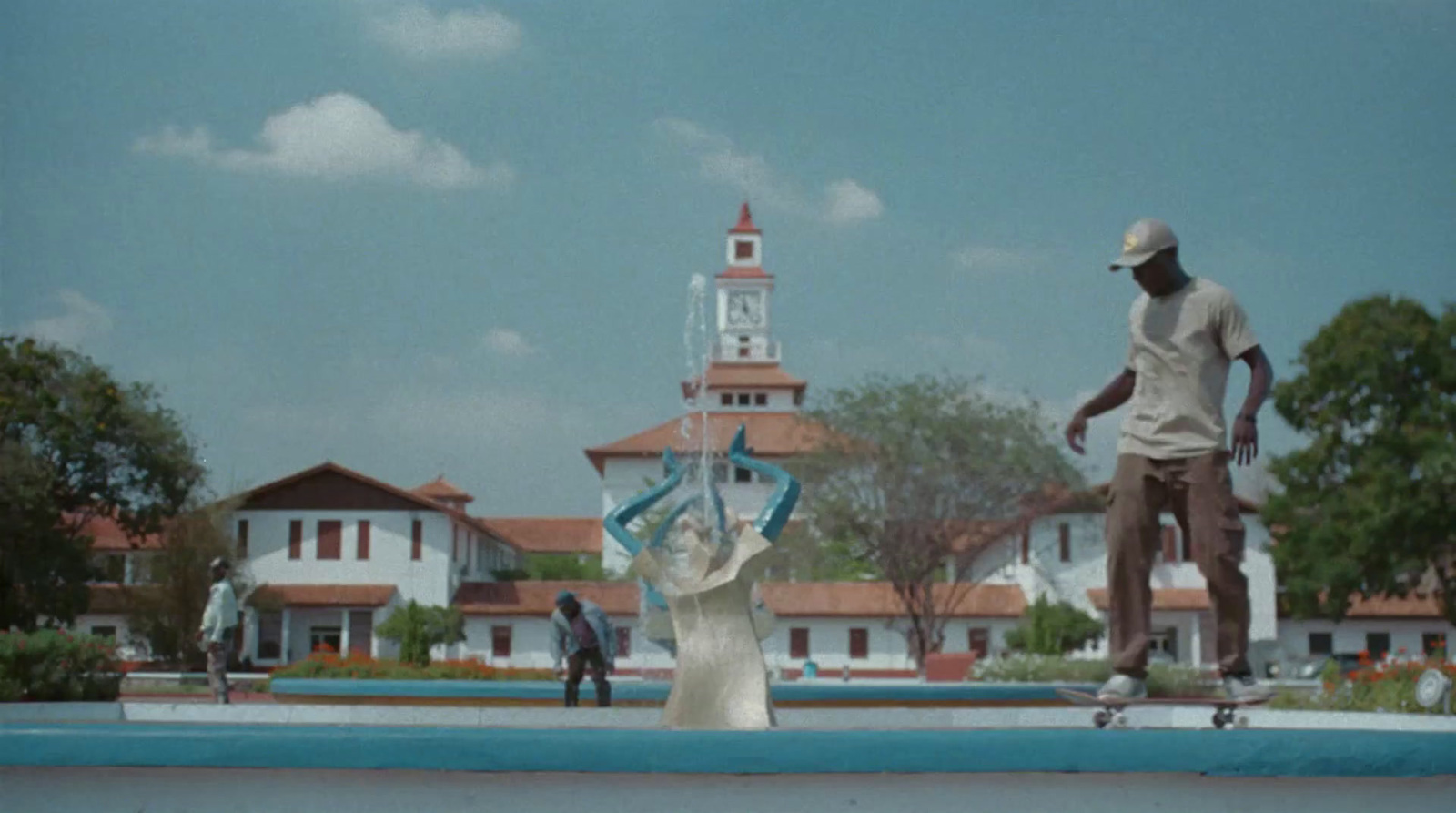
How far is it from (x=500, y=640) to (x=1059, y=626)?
20.2m

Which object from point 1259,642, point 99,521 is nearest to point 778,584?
point 1259,642

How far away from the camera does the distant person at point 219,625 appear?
13.9 m

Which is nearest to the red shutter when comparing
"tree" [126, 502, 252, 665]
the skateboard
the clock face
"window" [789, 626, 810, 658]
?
"window" [789, 626, 810, 658]

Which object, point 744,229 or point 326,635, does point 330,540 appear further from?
point 744,229

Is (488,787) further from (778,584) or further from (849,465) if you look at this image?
(778,584)

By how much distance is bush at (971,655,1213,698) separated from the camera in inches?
690

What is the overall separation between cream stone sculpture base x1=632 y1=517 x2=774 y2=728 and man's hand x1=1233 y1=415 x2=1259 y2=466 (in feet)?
6.60

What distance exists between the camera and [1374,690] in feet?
34.3

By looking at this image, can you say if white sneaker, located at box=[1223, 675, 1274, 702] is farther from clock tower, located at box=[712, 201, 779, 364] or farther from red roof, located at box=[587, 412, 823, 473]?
clock tower, located at box=[712, 201, 779, 364]

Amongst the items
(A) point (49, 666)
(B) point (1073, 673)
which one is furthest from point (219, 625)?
(B) point (1073, 673)

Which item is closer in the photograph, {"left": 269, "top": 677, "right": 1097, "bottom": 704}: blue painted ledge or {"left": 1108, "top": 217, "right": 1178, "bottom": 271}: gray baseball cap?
{"left": 1108, "top": 217, "right": 1178, "bottom": 271}: gray baseball cap

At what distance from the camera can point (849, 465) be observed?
39.8 m

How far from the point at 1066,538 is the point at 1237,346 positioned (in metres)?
46.1

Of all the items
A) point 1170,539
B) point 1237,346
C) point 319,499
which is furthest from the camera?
point 319,499
